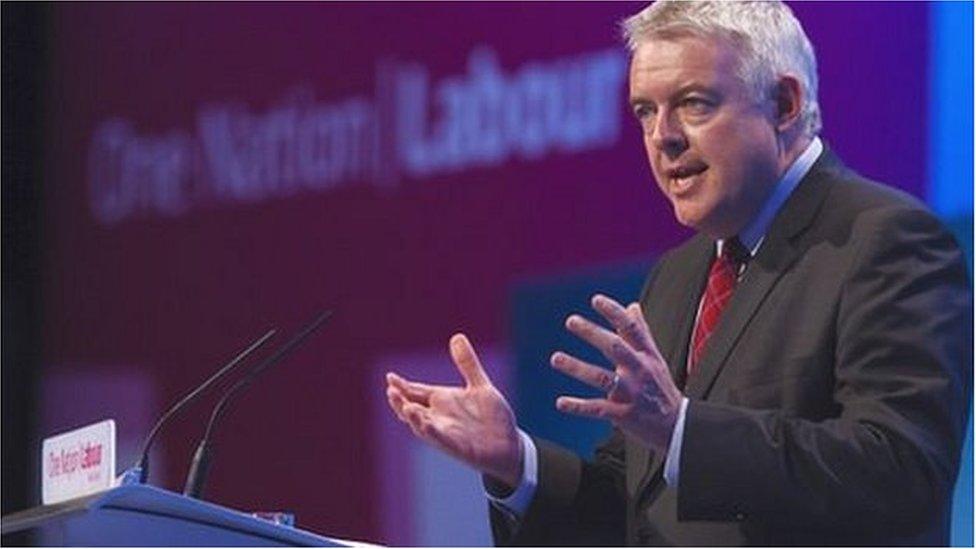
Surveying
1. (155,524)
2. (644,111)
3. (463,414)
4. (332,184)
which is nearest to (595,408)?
(463,414)

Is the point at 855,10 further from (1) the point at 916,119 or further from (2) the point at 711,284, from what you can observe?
(2) the point at 711,284

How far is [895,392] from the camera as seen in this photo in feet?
7.27

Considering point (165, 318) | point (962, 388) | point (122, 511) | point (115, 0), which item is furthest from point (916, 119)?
point (115, 0)

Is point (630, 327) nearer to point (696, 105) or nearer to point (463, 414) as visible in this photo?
point (463, 414)

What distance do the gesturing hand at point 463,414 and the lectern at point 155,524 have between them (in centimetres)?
19

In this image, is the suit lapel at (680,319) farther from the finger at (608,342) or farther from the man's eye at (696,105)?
the finger at (608,342)

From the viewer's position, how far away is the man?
2.18m

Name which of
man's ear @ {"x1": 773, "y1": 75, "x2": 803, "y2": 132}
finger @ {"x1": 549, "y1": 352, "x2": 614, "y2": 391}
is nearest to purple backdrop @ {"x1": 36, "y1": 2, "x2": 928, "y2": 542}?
man's ear @ {"x1": 773, "y1": 75, "x2": 803, "y2": 132}

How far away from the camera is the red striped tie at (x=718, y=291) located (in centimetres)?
253

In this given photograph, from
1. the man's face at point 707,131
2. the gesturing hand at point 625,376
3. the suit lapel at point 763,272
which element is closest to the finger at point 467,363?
the gesturing hand at point 625,376

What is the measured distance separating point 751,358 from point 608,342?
1.19 feet

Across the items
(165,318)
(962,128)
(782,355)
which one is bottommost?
(165,318)

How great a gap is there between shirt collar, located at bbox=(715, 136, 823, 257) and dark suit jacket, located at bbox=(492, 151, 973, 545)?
0.02 m

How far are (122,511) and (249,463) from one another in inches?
87.1
